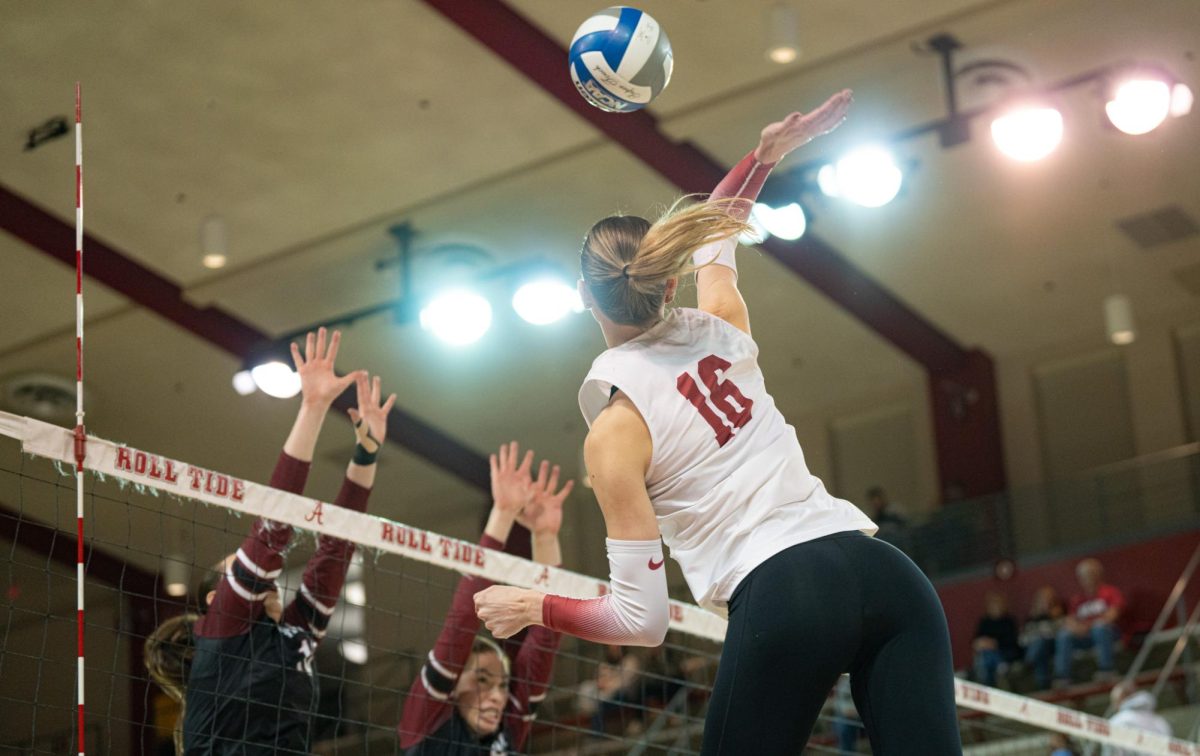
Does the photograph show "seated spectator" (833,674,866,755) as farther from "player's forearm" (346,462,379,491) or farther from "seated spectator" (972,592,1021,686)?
"player's forearm" (346,462,379,491)

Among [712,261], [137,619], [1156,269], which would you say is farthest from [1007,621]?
[712,261]

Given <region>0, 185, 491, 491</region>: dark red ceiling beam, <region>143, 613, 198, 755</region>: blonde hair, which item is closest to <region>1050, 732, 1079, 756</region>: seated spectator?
<region>143, 613, 198, 755</region>: blonde hair

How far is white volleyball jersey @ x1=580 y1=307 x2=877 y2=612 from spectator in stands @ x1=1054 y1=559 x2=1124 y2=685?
505 inches

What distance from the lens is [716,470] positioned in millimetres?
3066

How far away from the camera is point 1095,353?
1978cm

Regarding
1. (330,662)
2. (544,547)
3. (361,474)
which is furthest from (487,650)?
(330,662)

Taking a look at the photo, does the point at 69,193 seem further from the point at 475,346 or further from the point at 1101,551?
the point at 1101,551

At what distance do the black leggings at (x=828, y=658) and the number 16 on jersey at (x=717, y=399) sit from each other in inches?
11.8

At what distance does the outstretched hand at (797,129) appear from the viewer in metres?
3.82

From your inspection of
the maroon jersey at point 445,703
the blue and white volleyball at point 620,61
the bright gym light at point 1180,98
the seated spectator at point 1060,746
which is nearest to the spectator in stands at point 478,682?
the maroon jersey at point 445,703

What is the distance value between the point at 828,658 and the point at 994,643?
46.6 ft

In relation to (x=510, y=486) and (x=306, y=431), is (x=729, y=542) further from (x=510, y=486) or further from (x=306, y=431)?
(x=510, y=486)

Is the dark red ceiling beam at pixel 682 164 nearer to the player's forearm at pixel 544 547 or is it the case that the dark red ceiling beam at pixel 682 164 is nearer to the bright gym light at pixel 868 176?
the bright gym light at pixel 868 176

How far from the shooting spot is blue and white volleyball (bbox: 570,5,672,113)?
5492mm
